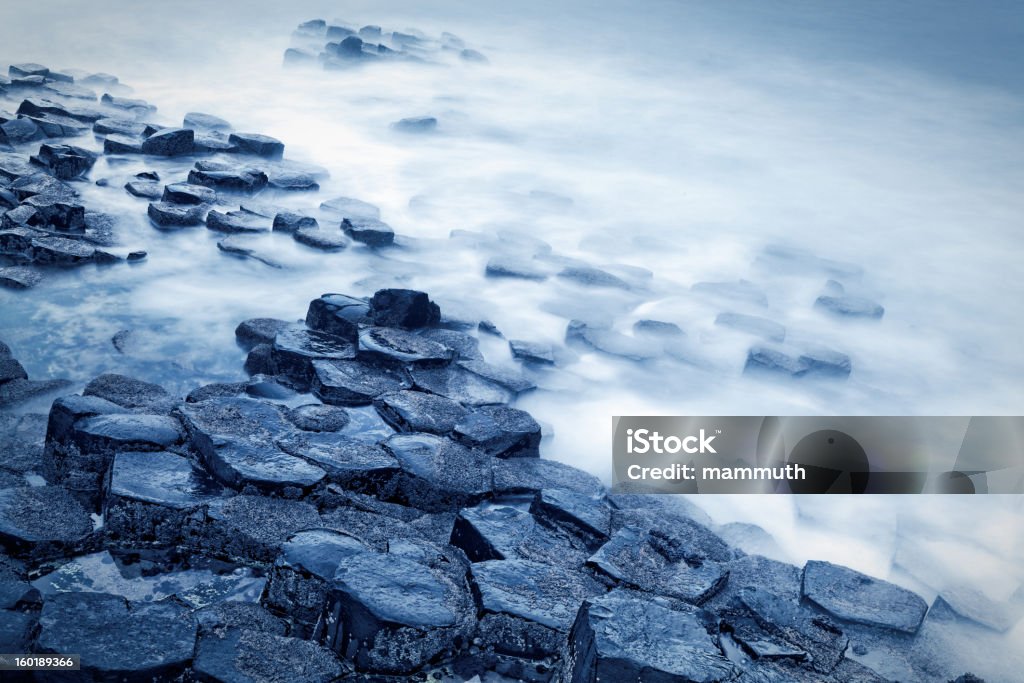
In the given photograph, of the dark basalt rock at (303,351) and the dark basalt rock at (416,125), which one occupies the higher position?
the dark basalt rock at (416,125)

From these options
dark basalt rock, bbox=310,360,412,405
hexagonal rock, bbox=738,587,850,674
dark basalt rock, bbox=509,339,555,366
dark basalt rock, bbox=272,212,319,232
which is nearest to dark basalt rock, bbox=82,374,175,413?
dark basalt rock, bbox=310,360,412,405

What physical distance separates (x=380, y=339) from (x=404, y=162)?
13.4 ft

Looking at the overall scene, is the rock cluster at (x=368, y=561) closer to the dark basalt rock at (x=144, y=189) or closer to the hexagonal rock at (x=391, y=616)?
the hexagonal rock at (x=391, y=616)

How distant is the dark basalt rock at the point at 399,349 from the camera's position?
3.68 metres

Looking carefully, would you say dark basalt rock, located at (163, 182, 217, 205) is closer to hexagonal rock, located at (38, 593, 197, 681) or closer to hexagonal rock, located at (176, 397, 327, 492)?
hexagonal rock, located at (176, 397, 327, 492)

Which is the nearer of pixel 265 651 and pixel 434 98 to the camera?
pixel 265 651

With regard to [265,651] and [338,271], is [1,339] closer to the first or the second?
[338,271]

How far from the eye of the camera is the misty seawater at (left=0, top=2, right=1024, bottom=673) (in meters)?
3.81

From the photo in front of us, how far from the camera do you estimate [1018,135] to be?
11.4 meters

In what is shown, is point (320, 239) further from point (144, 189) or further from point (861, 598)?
point (861, 598)

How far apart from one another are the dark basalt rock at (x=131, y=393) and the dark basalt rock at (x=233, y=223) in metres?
2.10

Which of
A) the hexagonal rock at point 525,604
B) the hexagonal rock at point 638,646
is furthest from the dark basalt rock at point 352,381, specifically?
the hexagonal rock at point 638,646

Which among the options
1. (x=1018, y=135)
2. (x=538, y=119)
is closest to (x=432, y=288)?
(x=538, y=119)

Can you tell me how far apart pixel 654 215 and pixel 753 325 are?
7.79ft
